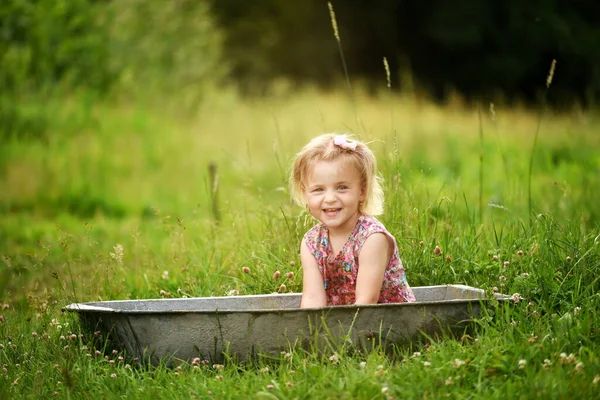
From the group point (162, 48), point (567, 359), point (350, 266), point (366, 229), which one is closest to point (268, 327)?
point (350, 266)

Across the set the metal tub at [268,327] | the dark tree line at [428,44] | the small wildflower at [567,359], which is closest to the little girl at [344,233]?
the metal tub at [268,327]

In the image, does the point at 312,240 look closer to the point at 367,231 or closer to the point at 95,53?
the point at 367,231

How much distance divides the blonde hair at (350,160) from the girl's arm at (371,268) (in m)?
0.23

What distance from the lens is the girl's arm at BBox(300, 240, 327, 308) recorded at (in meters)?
3.91

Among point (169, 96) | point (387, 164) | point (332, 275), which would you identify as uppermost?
point (169, 96)

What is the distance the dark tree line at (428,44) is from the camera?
2519cm

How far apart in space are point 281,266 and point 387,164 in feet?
3.59

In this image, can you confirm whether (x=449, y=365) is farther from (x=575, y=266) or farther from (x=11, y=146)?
(x=11, y=146)

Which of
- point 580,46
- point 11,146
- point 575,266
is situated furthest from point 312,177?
point 580,46

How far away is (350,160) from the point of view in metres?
3.89

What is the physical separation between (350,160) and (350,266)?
514 millimetres

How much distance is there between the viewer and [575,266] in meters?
4.02

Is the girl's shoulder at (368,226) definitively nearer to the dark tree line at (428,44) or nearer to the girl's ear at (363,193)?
the girl's ear at (363,193)

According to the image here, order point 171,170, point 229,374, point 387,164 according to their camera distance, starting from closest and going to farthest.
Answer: point 229,374, point 387,164, point 171,170
